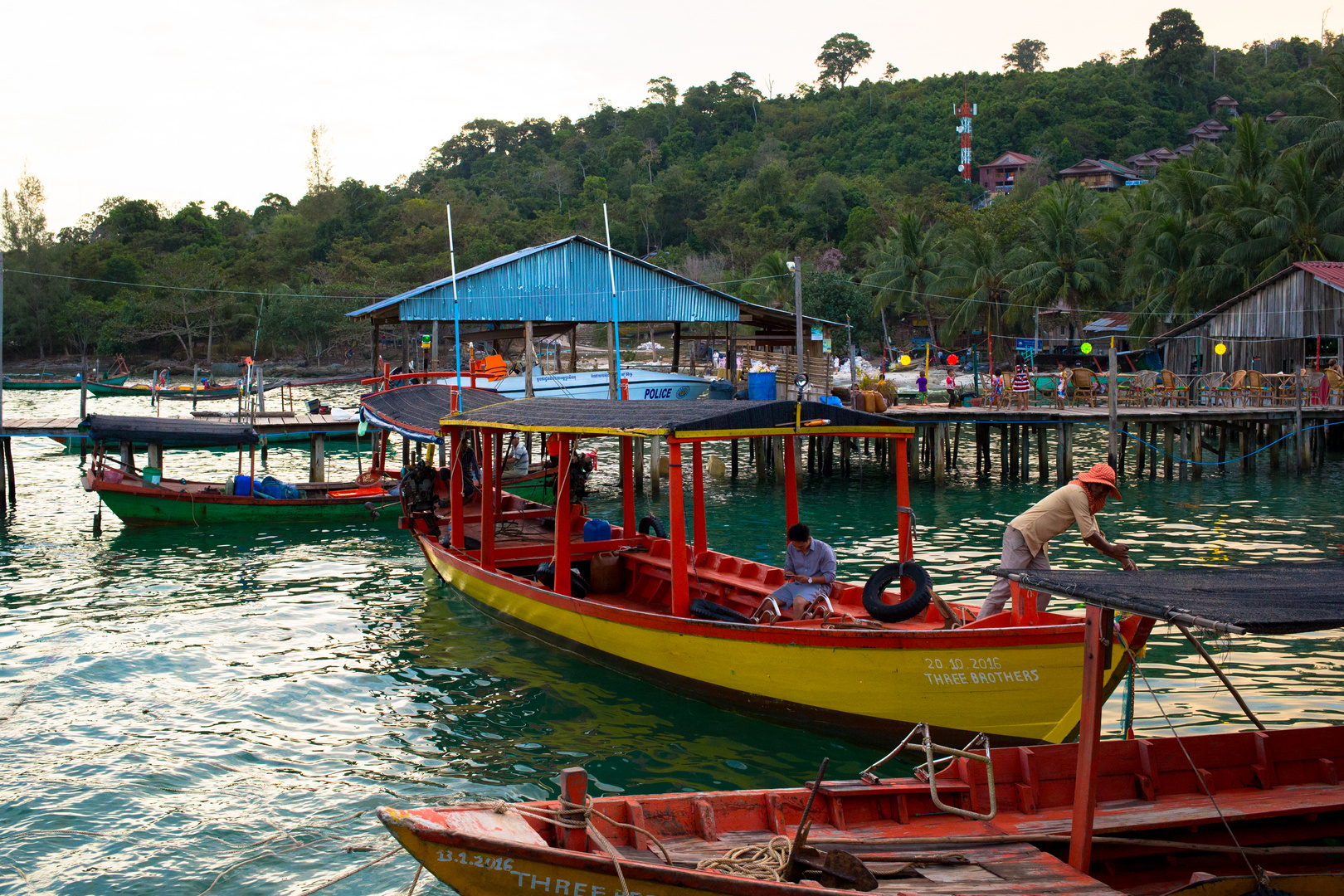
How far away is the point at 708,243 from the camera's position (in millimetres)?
81000

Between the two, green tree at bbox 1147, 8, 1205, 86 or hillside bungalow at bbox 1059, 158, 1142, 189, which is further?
green tree at bbox 1147, 8, 1205, 86

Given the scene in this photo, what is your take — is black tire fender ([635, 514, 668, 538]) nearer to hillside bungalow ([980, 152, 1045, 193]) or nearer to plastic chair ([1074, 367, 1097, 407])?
plastic chair ([1074, 367, 1097, 407])

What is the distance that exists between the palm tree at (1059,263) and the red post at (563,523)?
134 feet

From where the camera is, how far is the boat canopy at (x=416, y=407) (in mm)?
19344

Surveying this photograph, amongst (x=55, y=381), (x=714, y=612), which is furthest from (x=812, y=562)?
(x=55, y=381)

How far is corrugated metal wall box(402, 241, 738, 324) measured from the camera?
26.2 metres

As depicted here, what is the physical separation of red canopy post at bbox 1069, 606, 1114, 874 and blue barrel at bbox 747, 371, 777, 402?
20794 millimetres

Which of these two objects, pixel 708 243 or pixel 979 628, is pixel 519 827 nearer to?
pixel 979 628

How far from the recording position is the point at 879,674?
831cm

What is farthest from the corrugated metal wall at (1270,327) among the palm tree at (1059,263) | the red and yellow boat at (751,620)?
the red and yellow boat at (751,620)

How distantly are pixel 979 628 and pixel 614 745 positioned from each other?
364 cm

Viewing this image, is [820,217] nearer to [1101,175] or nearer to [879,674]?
[1101,175]

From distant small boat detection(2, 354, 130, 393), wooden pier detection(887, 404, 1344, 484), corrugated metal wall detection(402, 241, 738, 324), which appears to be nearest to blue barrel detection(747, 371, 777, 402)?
corrugated metal wall detection(402, 241, 738, 324)

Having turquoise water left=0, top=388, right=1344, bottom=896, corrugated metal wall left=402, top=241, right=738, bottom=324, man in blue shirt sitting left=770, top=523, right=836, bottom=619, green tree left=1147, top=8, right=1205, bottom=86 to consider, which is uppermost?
green tree left=1147, top=8, right=1205, bottom=86
